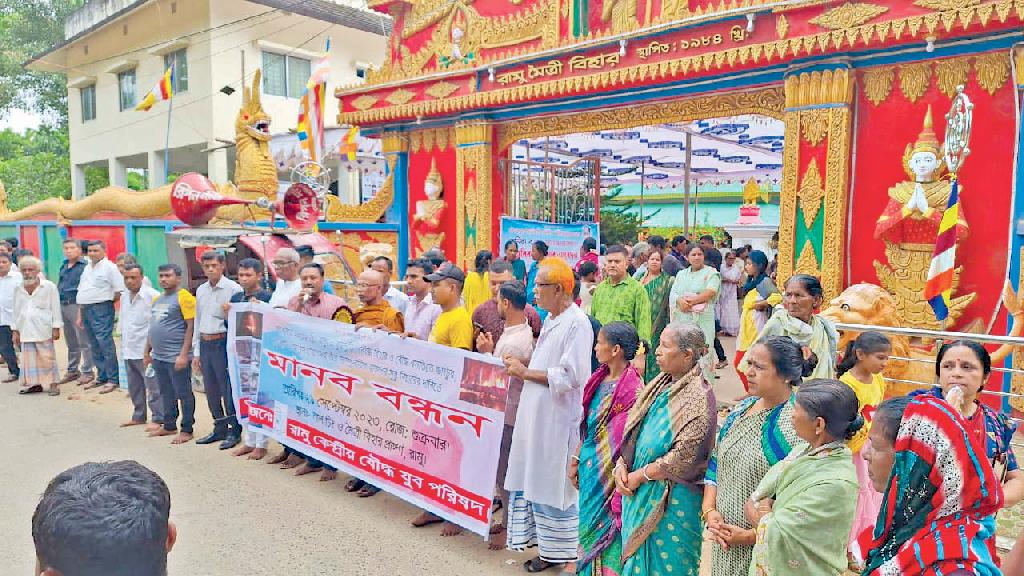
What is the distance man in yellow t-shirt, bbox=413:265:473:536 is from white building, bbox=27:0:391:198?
46.2 feet

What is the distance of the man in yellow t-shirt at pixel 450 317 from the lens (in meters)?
4.30

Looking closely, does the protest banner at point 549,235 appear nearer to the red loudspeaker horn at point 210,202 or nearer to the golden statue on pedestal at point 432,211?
the golden statue on pedestal at point 432,211

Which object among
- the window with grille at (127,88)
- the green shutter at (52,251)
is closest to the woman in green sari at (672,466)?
the green shutter at (52,251)

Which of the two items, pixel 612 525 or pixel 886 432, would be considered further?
pixel 612 525

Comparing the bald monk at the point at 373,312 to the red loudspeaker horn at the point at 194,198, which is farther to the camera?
the red loudspeaker horn at the point at 194,198

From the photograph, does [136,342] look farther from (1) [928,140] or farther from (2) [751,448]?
(1) [928,140]

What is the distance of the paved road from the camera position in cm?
376

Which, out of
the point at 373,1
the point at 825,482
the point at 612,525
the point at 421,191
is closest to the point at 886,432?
the point at 825,482

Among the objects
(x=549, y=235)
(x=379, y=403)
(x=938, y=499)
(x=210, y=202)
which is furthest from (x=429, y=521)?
(x=210, y=202)

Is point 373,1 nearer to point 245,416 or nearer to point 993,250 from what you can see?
point 245,416

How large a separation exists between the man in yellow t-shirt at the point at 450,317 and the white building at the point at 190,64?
46.2ft

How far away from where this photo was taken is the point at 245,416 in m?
5.54

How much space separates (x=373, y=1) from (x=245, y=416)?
7.51m

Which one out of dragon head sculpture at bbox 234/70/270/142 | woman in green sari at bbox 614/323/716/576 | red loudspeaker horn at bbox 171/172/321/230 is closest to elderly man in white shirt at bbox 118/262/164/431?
red loudspeaker horn at bbox 171/172/321/230
